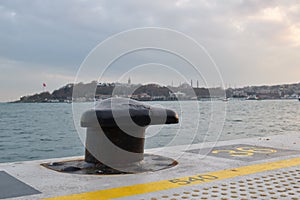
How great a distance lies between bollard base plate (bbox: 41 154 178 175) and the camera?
5750 millimetres

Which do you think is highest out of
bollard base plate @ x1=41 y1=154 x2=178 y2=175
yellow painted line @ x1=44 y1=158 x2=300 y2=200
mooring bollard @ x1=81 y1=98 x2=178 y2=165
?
mooring bollard @ x1=81 y1=98 x2=178 y2=165

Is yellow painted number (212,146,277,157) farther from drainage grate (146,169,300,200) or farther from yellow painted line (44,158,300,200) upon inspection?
drainage grate (146,169,300,200)

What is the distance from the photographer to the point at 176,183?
4988 millimetres

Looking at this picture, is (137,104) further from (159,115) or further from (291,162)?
(291,162)

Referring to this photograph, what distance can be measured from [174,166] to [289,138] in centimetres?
505

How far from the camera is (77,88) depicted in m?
6.54

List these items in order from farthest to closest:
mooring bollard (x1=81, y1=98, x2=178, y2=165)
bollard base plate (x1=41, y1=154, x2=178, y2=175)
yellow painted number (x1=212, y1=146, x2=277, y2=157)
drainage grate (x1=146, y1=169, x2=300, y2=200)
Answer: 1. yellow painted number (x1=212, y1=146, x2=277, y2=157)
2. mooring bollard (x1=81, y1=98, x2=178, y2=165)
3. bollard base plate (x1=41, y1=154, x2=178, y2=175)
4. drainage grate (x1=146, y1=169, x2=300, y2=200)

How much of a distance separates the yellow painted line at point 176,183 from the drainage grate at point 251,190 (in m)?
0.27

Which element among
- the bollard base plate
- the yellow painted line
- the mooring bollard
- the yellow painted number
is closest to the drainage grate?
the yellow painted line

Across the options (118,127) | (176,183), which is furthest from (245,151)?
(176,183)

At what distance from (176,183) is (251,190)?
0.97 m

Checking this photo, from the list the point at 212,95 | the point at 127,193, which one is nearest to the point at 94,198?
the point at 127,193

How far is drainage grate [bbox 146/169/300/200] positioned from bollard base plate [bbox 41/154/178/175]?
1.33 meters

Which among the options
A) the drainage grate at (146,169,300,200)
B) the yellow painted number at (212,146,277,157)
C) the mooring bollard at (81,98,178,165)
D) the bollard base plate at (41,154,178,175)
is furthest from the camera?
the yellow painted number at (212,146,277,157)
